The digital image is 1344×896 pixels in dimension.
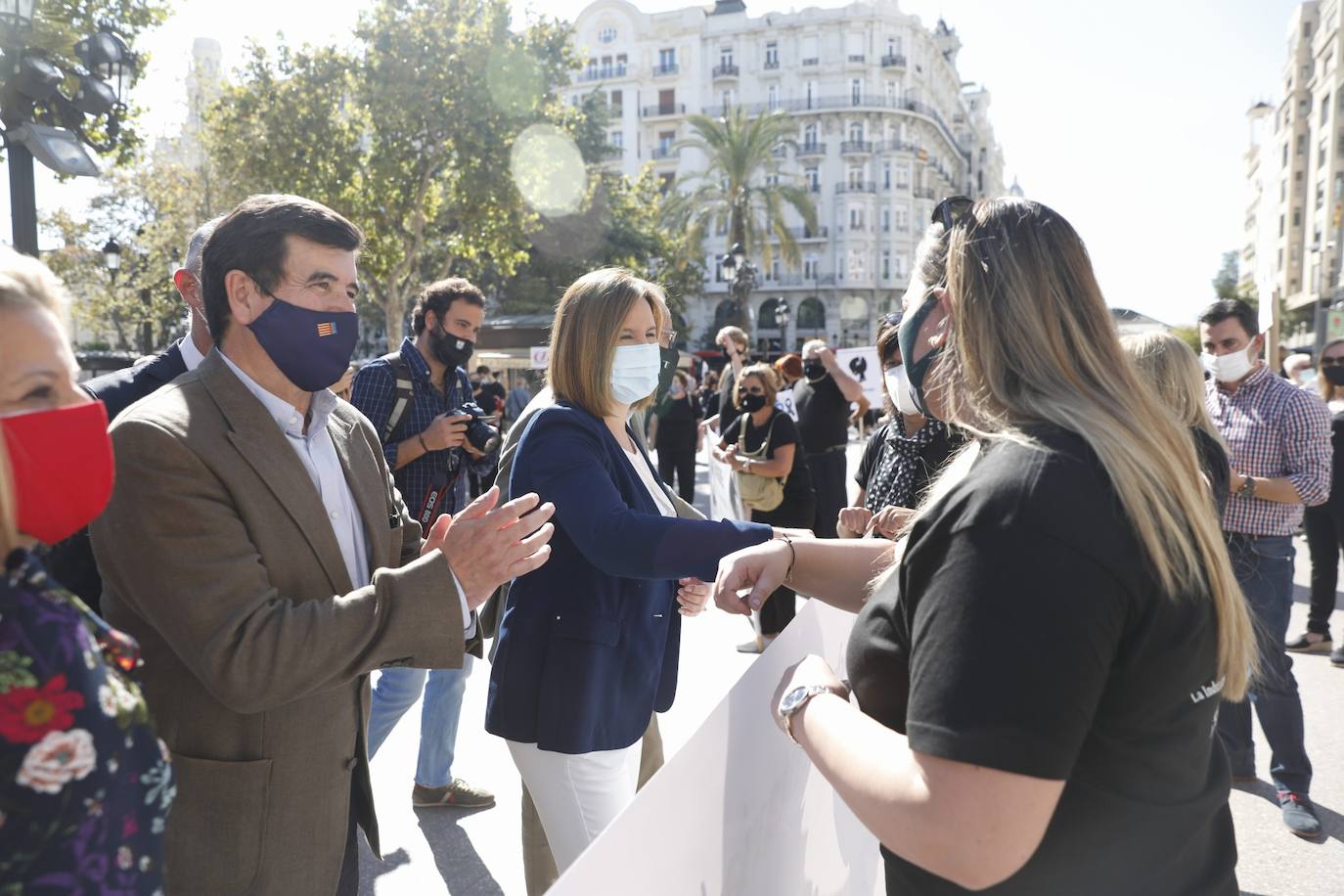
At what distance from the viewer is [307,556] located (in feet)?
6.04

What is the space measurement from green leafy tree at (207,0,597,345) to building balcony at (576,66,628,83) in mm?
44565

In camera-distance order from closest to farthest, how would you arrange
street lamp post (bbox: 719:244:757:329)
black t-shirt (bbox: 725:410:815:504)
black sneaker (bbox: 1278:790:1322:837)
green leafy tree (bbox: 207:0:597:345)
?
black sneaker (bbox: 1278:790:1322:837), black t-shirt (bbox: 725:410:815:504), green leafy tree (bbox: 207:0:597:345), street lamp post (bbox: 719:244:757:329)

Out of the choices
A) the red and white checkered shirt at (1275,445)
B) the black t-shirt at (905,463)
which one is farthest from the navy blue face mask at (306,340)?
the red and white checkered shirt at (1275,445)

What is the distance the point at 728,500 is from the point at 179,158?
83.8ft

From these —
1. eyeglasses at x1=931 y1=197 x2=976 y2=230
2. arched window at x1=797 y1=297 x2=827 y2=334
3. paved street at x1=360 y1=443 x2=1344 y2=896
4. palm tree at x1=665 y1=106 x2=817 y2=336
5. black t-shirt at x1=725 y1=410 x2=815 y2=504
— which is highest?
palm tree at x1=665 y1=106 x2=817 y2=336

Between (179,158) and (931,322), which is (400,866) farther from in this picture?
(179,158)

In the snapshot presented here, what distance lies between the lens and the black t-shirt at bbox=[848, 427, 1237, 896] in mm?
1084

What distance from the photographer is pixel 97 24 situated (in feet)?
33.1

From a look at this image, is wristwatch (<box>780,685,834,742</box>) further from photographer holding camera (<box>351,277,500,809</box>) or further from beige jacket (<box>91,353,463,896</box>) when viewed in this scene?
photographer holding camera (<box>351,277,500,809</box>)

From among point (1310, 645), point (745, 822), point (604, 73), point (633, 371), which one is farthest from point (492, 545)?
point (604, 73)

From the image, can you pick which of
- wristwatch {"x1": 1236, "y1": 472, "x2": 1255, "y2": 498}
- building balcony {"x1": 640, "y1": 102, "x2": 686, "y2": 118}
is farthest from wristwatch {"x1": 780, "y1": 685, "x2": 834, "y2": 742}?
building balcony {"x1": 640, "y1": 102, "x2": 686, "y2": 118}

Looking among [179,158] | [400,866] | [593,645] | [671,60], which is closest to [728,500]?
[400,866]

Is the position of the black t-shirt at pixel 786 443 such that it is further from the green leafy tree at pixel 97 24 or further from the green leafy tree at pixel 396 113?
the green leafy tree at pixel 396 113

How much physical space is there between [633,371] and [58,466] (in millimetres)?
1693
